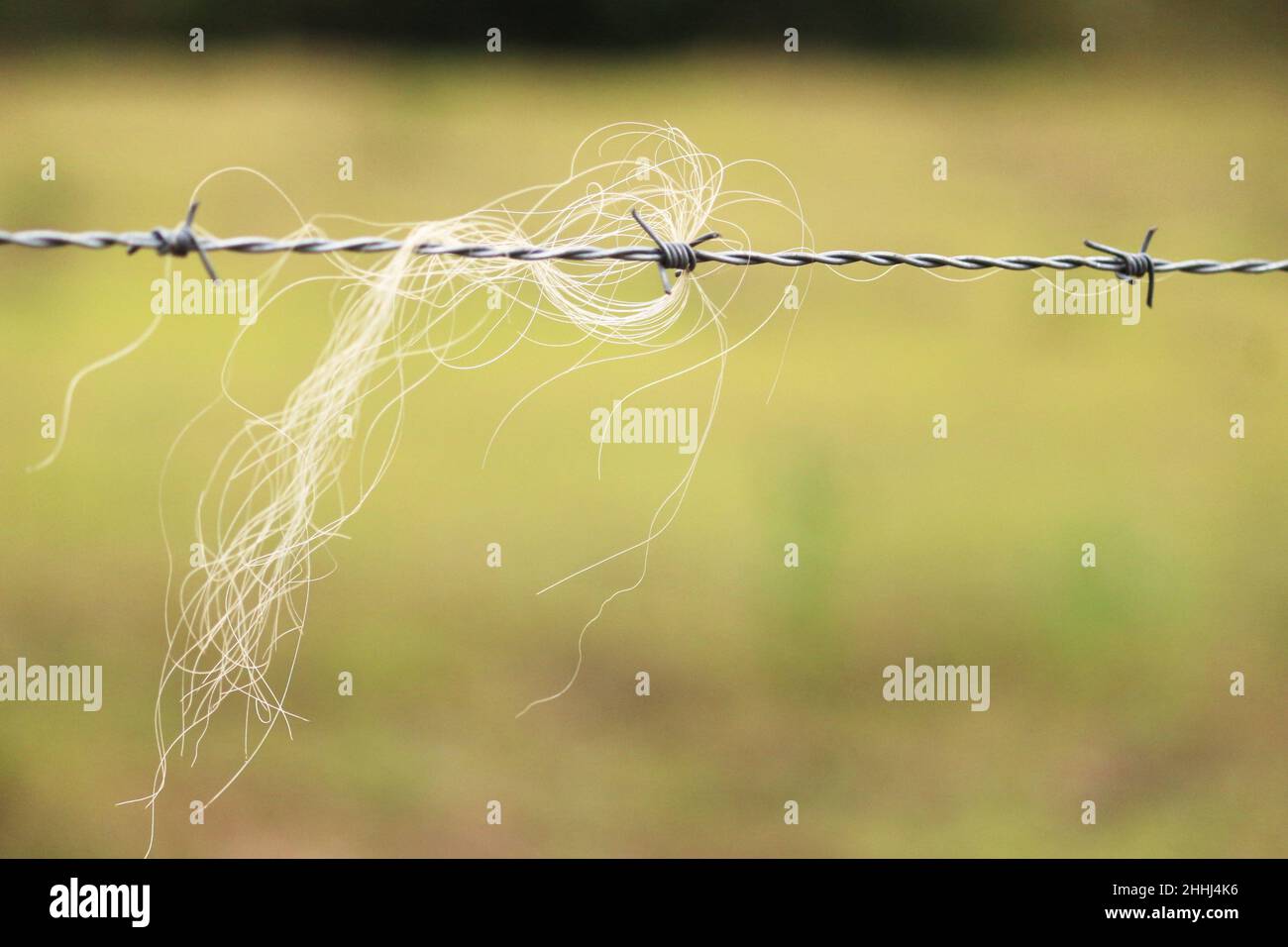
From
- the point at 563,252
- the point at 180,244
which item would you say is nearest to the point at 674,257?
the point at 563,252

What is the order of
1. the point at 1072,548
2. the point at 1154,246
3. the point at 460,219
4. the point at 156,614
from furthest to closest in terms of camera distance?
the point at 1154,246 < the point at 1072,548 < the point at 156,614 < the point at 460,219

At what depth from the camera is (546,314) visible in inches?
78.0

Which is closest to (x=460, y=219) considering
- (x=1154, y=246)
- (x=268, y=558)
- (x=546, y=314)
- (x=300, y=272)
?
(x=546, y=314)

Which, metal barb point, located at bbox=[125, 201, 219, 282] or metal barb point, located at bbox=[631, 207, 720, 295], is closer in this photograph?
Result: metal barb point, located at bbox=[125, 201, 219, 282]

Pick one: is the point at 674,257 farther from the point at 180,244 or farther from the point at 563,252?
the point at 180,244

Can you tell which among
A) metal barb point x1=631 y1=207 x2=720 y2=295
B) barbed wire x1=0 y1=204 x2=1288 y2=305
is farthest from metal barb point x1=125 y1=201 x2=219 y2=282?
metal barb point x1=631 y1=207 x2=720 y2=295

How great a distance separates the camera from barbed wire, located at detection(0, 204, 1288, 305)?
1460mm

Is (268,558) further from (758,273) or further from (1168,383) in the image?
(1168,383)

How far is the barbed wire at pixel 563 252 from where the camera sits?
4.79 ft

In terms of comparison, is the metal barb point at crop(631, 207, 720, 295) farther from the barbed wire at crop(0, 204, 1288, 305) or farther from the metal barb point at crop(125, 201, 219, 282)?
the metal barb point at crop(125, 201, 219, 282)

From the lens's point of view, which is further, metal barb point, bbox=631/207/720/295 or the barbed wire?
metal barb point, bbox=631/207/720/295

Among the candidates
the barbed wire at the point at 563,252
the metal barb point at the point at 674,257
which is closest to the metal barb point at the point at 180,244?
the barbed wire at the point at 563,252

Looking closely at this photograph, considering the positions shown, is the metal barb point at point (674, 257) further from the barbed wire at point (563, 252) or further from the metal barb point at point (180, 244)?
the metal barb point at point (180, 244)

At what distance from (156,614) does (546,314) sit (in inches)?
119
